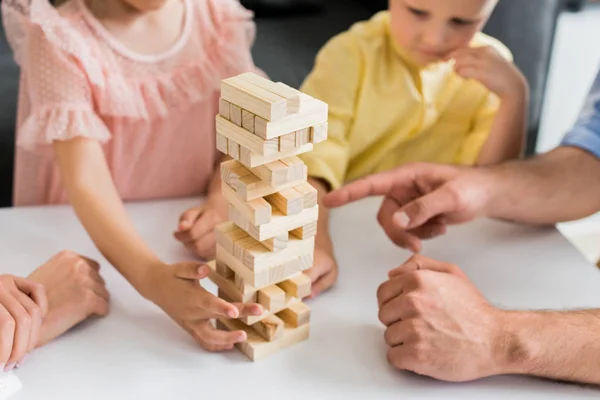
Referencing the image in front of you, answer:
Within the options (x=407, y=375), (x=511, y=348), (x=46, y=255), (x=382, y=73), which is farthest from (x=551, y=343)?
(x=46, y=255)

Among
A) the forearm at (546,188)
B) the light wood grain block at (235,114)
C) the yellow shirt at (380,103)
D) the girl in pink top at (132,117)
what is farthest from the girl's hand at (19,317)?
the forearm at (546,188)

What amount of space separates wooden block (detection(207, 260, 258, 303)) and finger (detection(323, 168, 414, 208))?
25 centimetres

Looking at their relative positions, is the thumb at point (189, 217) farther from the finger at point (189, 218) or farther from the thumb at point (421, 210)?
the thumb at point (421, 210)

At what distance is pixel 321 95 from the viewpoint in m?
1.22

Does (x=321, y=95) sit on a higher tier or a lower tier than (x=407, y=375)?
higher

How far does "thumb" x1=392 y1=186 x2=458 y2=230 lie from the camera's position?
1.02 m

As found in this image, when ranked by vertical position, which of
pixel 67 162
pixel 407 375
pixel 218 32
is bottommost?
pixel 407 375

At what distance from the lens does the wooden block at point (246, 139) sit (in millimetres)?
717

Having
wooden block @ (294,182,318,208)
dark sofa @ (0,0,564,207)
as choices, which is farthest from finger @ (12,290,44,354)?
dark sofa @ (0,0,564,207)

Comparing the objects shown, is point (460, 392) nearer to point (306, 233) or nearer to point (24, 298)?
point (306, 233)

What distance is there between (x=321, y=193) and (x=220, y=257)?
1.15 ft

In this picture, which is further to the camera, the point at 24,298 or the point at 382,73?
the point at 382,73

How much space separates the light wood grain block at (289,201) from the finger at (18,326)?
318 millimetres

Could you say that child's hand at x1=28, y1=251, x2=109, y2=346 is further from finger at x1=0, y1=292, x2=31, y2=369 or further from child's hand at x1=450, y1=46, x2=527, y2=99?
child's hand at x1=450, y1=46, x2=527, y2=99
